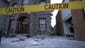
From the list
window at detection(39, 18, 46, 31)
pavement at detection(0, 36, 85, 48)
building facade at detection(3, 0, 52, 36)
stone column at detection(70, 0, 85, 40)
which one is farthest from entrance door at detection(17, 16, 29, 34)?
pavement at detection(0, 36, 85, 48)

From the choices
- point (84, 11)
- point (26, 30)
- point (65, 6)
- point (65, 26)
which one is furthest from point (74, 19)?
point (26, 30)

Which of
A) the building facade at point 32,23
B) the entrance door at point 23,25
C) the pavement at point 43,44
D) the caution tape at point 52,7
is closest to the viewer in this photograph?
the caution tape at point 52,7

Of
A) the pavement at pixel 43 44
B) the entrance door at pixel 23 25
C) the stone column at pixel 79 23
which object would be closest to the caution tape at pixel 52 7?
the pavement at pixel 43 44

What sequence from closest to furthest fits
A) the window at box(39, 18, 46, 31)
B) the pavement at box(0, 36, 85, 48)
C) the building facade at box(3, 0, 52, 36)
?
the pavement at box(0, 36, 85, 48)
the building facade at box(3, 0, 52, 36)
the window at box(39, 18, 46, 31)

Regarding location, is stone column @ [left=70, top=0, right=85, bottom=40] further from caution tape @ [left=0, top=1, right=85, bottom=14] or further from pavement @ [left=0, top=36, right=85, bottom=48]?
caution tape @ [left=0, top=1, right=85, bottom=14]

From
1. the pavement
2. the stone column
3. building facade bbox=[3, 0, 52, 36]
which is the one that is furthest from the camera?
building facade bbox=[3, 0, 52, 36]

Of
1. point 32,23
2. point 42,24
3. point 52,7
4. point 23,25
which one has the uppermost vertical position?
point 52,7

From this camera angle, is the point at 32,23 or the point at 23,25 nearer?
the point at 32,23

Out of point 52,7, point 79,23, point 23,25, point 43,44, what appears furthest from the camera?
point 23,25

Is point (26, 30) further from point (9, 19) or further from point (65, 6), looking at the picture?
point (65, 6)

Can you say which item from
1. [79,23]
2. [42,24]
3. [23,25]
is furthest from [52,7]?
[23,25]

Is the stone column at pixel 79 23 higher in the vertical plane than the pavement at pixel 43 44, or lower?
higher

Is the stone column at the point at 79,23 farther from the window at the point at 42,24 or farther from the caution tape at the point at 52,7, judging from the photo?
the window at the point at 42,24

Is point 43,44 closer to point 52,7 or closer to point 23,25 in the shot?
point 52,7
